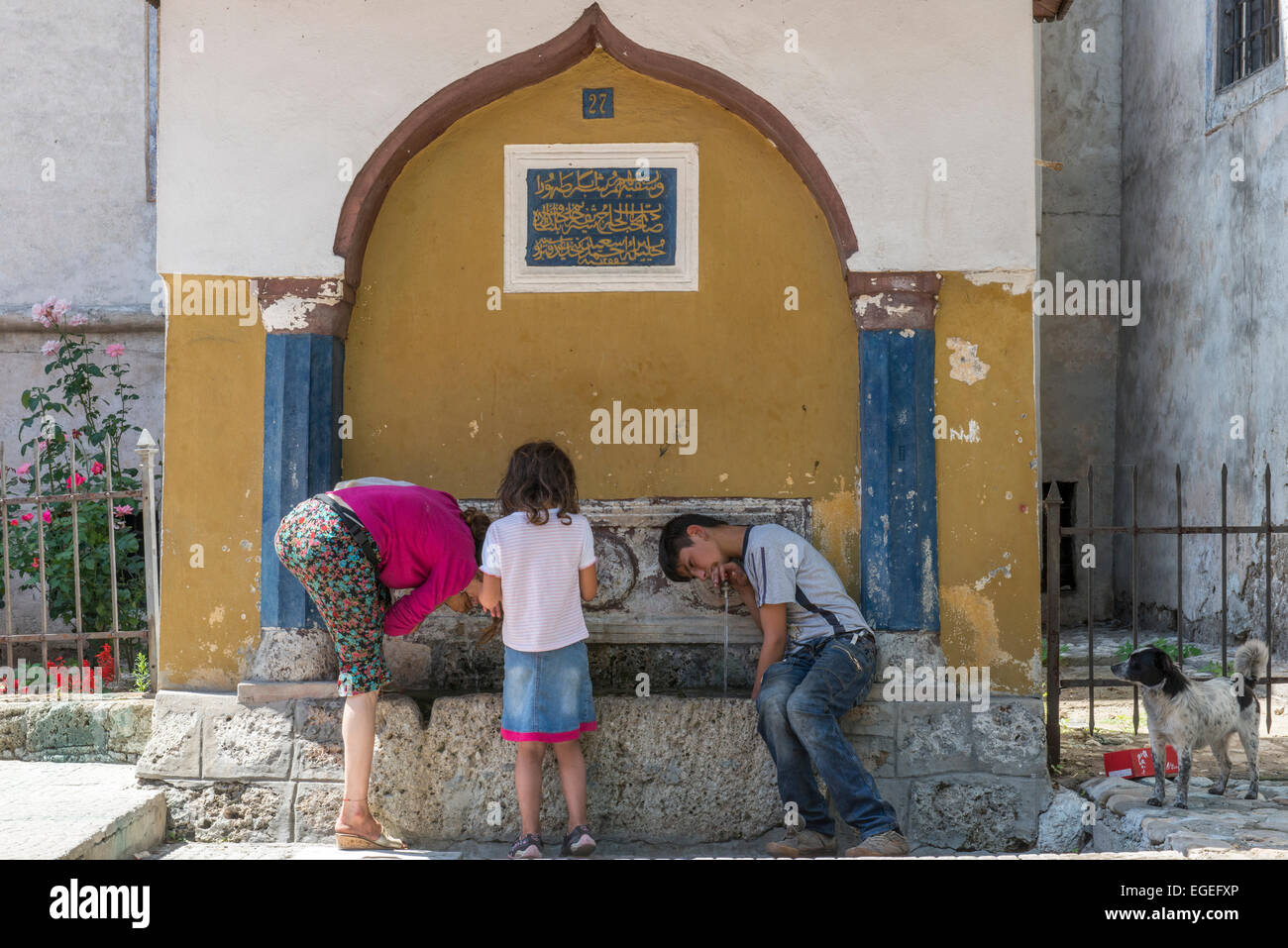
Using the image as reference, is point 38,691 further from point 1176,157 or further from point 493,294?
point 1176,157

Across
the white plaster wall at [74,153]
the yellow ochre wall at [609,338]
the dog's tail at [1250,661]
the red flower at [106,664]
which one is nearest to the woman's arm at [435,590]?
the yellow ochre wall at [609,338]

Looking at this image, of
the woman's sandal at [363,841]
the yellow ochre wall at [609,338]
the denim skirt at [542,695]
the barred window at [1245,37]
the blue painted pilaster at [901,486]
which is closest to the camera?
the denim skirt at [542,695]

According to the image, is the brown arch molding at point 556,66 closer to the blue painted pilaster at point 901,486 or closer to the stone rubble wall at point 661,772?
the blue painted pilaster at point 901,486

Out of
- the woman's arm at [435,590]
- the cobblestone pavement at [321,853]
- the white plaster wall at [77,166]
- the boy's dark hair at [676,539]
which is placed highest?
the white plaster wall at [77,166]

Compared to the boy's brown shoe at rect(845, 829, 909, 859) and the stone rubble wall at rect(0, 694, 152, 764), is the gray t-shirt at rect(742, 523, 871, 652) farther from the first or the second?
the stone rubble wall at rect(0, 694, 152, 764)

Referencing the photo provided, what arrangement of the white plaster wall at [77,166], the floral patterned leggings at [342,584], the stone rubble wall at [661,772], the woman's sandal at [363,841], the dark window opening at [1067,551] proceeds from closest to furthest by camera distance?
the floral patterned leggings at [342,584], the woman's sandal at [363,841], the stone rubble wall at [661,772], the white plaster wall at [77,166], the dark window opening at [1067,551]

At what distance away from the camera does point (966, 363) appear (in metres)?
4.93

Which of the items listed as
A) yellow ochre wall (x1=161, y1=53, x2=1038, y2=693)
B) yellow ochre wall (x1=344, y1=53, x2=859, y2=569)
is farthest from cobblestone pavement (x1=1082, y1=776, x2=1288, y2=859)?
yellow ochre wall (x1=344, y1=53, x2=859, y2=569)

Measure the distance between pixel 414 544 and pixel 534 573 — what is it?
1.61ft

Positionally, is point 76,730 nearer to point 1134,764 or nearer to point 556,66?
point 556,66

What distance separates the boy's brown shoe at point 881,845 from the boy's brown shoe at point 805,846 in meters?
0.18

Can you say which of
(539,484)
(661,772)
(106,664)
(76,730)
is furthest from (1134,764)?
(106,664)

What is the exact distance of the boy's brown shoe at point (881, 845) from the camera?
168 inches

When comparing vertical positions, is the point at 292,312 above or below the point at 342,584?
above
